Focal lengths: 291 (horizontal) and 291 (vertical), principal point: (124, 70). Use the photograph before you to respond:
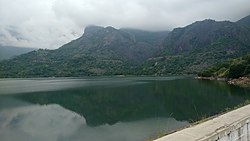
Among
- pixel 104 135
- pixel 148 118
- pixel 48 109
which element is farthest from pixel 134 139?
pixel 48 109

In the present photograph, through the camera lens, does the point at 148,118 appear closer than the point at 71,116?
Yes

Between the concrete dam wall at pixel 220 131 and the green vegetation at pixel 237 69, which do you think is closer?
the concrete dam wall at pixel 220 131

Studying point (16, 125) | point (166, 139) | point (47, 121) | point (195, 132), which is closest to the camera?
point (166, 139)

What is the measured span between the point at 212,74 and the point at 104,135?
89.0 meters

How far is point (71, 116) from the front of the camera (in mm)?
41312

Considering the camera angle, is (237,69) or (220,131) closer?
(220,131)

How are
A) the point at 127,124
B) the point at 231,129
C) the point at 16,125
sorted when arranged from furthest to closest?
the point at 16,125
the point at 127,124
the point at 231,129

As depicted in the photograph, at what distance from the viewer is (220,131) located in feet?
20.6

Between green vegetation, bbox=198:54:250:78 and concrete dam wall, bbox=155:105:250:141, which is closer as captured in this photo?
concrete dam wall, bbox=155:105:250:141

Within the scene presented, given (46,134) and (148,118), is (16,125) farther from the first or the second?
(148,118)

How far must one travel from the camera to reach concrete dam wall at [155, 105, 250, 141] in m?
5.77

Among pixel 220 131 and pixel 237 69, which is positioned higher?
pixel 237 69

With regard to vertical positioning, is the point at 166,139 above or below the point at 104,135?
above

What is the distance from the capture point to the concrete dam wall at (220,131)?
577 centimetres
